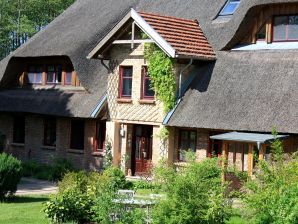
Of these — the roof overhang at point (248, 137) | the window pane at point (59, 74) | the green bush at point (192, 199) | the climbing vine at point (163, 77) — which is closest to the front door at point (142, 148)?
the climbing vine at point (163, 77)

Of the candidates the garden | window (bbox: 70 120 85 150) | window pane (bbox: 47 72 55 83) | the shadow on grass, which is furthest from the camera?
window pane (bbox: 47 72 55 83)

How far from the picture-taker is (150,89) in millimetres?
26203

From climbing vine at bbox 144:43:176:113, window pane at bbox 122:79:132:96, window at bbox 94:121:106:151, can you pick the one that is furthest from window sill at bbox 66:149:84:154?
climbing vine at bbox 144:43:176:113

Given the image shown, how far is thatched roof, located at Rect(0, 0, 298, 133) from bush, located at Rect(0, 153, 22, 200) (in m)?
6.94

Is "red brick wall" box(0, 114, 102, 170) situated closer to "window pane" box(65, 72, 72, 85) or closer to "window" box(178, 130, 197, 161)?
"window pane" box(65, 72, 72, 85)

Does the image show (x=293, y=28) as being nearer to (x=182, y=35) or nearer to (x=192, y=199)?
(x=182, y=35)

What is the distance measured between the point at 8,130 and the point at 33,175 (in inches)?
299

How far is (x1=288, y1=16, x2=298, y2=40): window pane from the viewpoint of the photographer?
24172 millimetres

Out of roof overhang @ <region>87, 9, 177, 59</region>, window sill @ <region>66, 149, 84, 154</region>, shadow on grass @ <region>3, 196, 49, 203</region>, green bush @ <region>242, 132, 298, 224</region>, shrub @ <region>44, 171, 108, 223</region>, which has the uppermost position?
roof overhang @ <region>87, 9, 177, 59</region>

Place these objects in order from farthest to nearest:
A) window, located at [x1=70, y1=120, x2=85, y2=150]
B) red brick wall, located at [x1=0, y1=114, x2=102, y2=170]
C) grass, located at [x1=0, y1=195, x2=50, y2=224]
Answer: window, located at [x1=70, y1=120, x2=85, y2=150] < red brick wall, located at [x1=0, y1=114, x2=102, y2=170] < grass, located at [x1=0, y1=195, x2=50, y2=224]

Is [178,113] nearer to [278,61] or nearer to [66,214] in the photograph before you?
[278,61]

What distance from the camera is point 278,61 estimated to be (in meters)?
23.5

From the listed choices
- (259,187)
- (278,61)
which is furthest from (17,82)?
(259,187)

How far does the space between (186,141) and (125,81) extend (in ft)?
12.8
